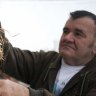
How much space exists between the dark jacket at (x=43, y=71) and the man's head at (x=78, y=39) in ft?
0.17

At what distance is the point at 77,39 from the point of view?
1.23 meters

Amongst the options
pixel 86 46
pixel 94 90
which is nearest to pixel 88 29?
pixel 86 46

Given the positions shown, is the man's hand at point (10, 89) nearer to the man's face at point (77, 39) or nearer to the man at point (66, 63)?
the man at point (66, 63)

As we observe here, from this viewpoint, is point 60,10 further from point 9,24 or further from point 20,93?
point 20,93

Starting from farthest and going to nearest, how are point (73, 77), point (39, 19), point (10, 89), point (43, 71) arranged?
1. point (39, 19)
2. point (43, 71)
3. point (73, 77)
4. point (10, 89)

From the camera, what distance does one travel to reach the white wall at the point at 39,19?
87.9 inches

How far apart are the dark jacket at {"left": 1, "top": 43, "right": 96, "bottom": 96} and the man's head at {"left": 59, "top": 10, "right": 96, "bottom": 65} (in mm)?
53

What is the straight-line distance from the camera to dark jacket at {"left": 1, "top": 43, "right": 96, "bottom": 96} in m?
1.11

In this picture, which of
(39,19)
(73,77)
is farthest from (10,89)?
(39,19)

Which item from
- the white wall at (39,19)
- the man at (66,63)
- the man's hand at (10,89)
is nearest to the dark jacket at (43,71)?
the man at (66,63)

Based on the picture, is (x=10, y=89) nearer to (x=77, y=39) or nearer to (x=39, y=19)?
(x=77, y=39)

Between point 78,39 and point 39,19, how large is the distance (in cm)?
107

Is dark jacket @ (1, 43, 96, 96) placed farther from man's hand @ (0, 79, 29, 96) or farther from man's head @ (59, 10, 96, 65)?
man's hand @ (0, 79, 29, 96)

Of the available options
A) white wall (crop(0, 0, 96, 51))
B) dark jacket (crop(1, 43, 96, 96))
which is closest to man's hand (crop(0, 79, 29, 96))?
dark jacket (crop(1, 43, 96, 96))
